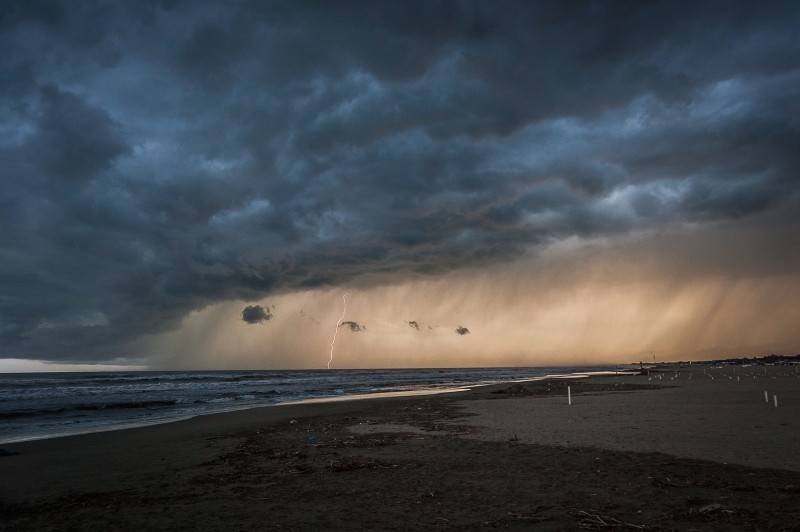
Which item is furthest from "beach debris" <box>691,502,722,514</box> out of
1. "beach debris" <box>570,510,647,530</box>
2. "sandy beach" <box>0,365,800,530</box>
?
"beach debris" <box>570,510,647,530</box>

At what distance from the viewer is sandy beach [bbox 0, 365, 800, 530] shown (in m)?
8.42

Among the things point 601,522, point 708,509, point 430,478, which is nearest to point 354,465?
point 430,478

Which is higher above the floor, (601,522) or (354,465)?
(601,522)

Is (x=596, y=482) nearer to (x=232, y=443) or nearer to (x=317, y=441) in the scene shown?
(x=317, y=441)

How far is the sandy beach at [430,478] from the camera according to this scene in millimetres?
8422

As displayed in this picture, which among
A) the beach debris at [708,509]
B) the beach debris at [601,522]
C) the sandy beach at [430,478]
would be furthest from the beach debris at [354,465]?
the beach debris at [708,509]

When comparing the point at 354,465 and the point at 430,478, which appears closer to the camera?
the point at 430,478

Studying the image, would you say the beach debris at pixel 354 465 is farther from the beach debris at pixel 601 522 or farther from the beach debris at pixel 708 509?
the beach debris at pixel 708 509

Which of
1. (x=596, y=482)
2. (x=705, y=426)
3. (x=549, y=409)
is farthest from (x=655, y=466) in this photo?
(x=549, y=409)

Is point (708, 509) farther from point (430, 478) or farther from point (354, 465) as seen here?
point (354, 465)

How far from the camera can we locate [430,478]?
11359 millimetres

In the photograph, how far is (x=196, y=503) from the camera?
10.1 metres

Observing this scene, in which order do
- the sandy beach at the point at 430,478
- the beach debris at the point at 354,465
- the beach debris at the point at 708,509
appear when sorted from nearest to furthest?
1. the beach debris at the point at 708,509
2. the sandy beach at the point at 430,478
3. the beach debris at the point at 354,465

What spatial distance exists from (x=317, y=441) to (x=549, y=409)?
15034 millimetres
